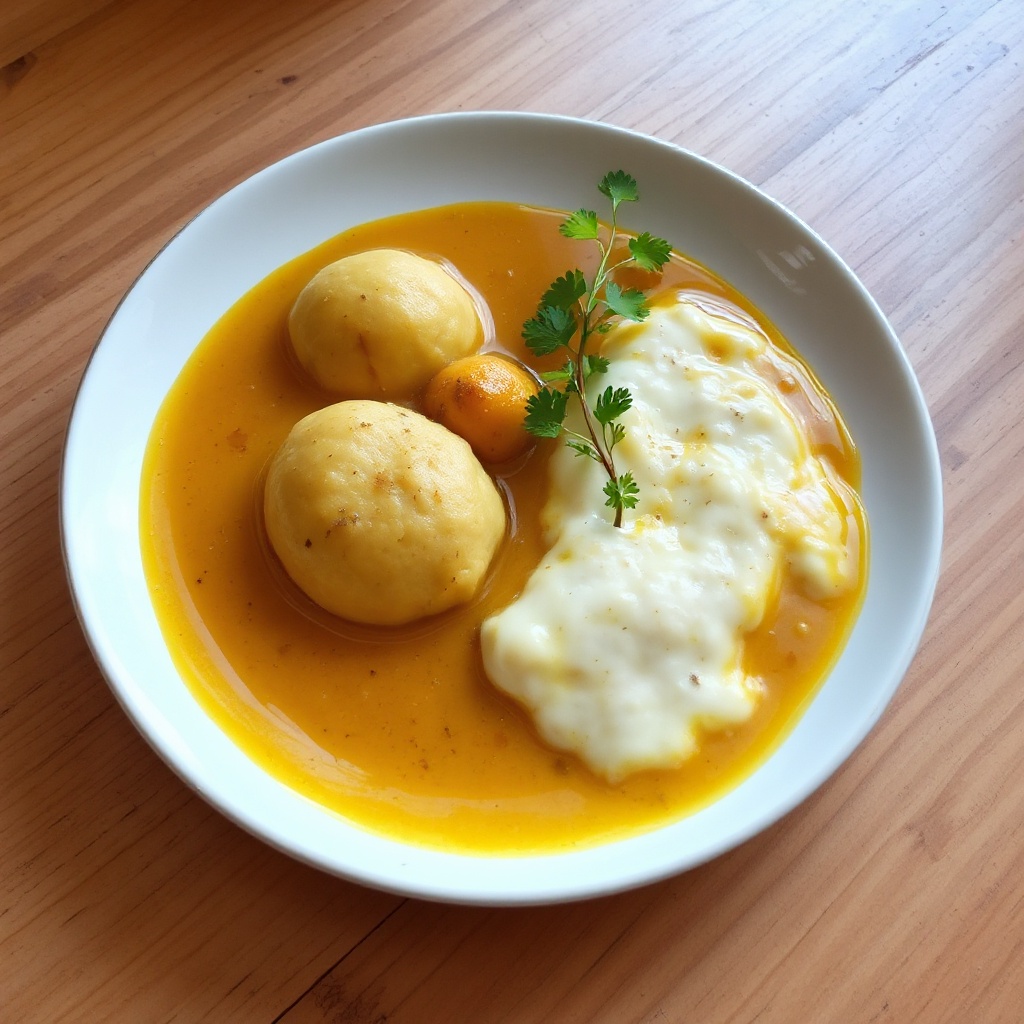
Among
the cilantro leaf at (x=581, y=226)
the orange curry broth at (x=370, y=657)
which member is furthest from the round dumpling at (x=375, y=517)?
the cilantro leaf at (x=581, y=226)

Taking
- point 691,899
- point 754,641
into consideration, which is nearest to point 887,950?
point 691,899

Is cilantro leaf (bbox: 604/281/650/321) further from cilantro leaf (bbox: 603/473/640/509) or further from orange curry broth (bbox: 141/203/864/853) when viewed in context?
cilantro leaf (bbox: 603/473/640/509)

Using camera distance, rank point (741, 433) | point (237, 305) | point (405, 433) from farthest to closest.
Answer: point (237, 305)
point (741, 433)
point (405, 433)

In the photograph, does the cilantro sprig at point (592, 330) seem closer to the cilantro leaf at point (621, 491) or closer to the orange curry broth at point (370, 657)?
the cilantro leaf at point (621, 491)

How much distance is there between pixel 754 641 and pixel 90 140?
1.74 meters

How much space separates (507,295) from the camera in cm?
185

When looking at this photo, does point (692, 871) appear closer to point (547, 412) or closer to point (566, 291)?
point (547, 412)

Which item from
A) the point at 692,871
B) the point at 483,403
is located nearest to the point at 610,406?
the point at 483,403

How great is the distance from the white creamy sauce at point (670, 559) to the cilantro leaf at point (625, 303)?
61 mm

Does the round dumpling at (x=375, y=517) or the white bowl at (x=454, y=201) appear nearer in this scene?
the white bowl at (x=454, y=201)

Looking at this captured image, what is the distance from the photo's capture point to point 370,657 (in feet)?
5.08

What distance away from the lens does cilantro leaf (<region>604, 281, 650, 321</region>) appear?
1.69m

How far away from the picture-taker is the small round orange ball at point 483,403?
1638 millimetres

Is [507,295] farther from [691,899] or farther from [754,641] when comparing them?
[691,899]
